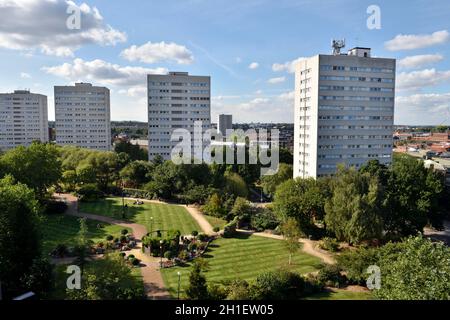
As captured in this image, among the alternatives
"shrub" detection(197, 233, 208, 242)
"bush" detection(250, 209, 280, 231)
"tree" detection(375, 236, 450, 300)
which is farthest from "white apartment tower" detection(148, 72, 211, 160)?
"tree" detection(375, 236, 450, 300)

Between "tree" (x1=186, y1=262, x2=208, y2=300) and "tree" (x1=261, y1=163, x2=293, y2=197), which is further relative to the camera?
"tree" (x1=261, y1=163, x2=293, y2=197)

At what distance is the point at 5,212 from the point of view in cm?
2544

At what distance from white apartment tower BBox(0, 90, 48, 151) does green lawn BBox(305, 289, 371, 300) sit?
440 feet

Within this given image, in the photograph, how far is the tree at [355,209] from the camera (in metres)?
34.9

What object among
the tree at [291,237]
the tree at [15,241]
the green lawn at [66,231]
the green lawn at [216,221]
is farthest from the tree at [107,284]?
the green lawn at [216,221]

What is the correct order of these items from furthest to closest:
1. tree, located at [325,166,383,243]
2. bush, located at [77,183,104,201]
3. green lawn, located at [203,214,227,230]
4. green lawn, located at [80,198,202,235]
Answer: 1. bush, located at [77,183,104,201]
2. green lawn, located at [203,214,227,230]
3. green lawn, located at [80,198,202,235]
4. tree, located at [325,166,383,243]

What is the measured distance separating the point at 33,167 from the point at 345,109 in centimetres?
5226

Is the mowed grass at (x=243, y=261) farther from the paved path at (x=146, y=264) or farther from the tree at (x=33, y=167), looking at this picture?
the tree at (x=33, y=167)

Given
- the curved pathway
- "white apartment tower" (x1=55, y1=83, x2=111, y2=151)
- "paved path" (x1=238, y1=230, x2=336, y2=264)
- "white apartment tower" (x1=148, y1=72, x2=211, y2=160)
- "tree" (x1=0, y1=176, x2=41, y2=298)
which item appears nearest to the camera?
"tree" (x1=0, y1=176, x2=41, y2=298)

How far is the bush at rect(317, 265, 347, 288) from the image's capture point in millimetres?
28250

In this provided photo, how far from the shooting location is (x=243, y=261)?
107 feet

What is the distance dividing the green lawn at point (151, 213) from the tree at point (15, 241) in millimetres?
15319

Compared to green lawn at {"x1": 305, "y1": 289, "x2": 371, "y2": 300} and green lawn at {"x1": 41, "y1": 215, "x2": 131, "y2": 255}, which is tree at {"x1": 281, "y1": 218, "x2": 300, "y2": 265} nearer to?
green lawn at {"x1": 305, "y1": 289, "x2": 371, "y2": 300}
